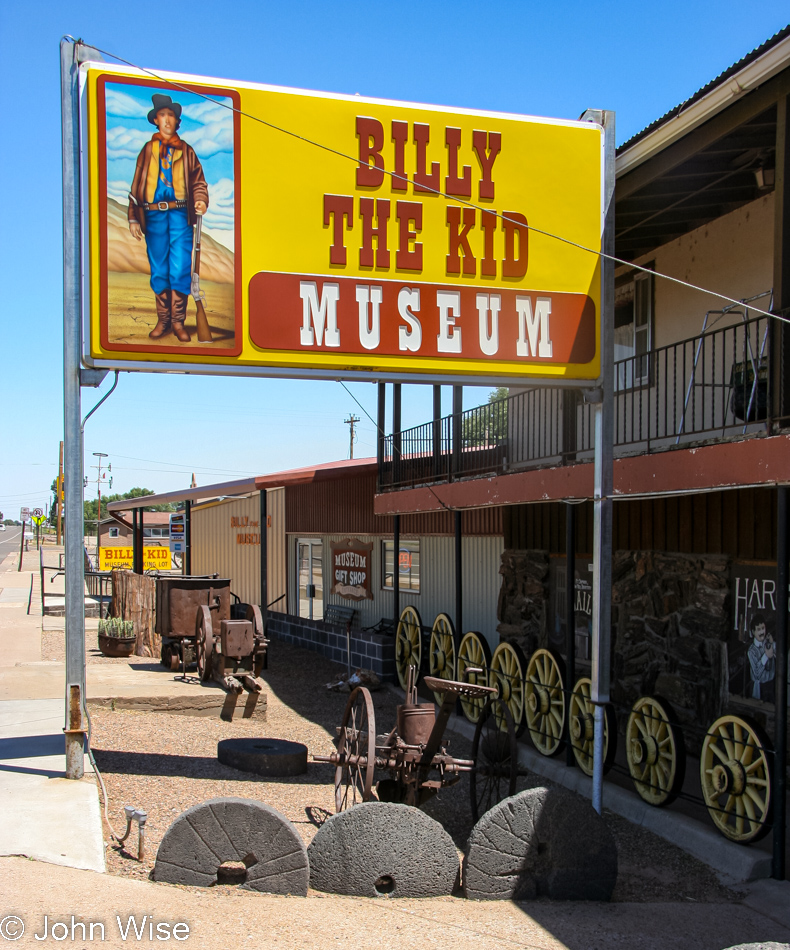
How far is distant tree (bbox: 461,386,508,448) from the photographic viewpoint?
12008mm

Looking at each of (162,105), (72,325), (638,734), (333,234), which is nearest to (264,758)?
(638,734)

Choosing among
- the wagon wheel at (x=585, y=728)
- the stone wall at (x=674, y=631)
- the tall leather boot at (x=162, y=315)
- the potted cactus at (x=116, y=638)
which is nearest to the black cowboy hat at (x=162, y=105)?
the tall leather boot at (x=162, y=315)

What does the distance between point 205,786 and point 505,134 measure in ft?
20.4

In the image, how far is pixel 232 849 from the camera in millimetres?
5133

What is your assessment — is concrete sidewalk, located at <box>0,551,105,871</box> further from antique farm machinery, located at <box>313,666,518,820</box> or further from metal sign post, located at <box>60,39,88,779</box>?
antique farm machinery, located at <box>313,666,518,820</box>

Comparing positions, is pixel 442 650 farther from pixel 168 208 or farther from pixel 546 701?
pixel 168 208

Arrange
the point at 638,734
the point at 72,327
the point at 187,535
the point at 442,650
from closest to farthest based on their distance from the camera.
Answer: the point at 72,327 → the point at 638,734 → the point at 442,650 → the point at 187,535

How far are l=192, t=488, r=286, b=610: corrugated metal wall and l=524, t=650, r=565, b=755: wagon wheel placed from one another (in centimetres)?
1336

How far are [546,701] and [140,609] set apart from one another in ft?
30.0

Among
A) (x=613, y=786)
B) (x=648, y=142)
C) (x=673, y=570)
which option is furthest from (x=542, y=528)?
(x=648, y=142)

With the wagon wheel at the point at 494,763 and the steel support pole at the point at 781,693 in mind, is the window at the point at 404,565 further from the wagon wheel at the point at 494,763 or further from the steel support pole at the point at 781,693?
the steel support pole at the point at 781,693

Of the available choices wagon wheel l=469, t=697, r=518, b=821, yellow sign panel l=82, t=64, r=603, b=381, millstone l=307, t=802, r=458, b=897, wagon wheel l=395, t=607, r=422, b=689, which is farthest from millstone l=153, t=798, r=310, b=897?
wagon wheel l=395, t=607, r=422, b=689

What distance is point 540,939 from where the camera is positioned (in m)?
4.84

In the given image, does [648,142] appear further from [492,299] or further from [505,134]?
[492,299]
